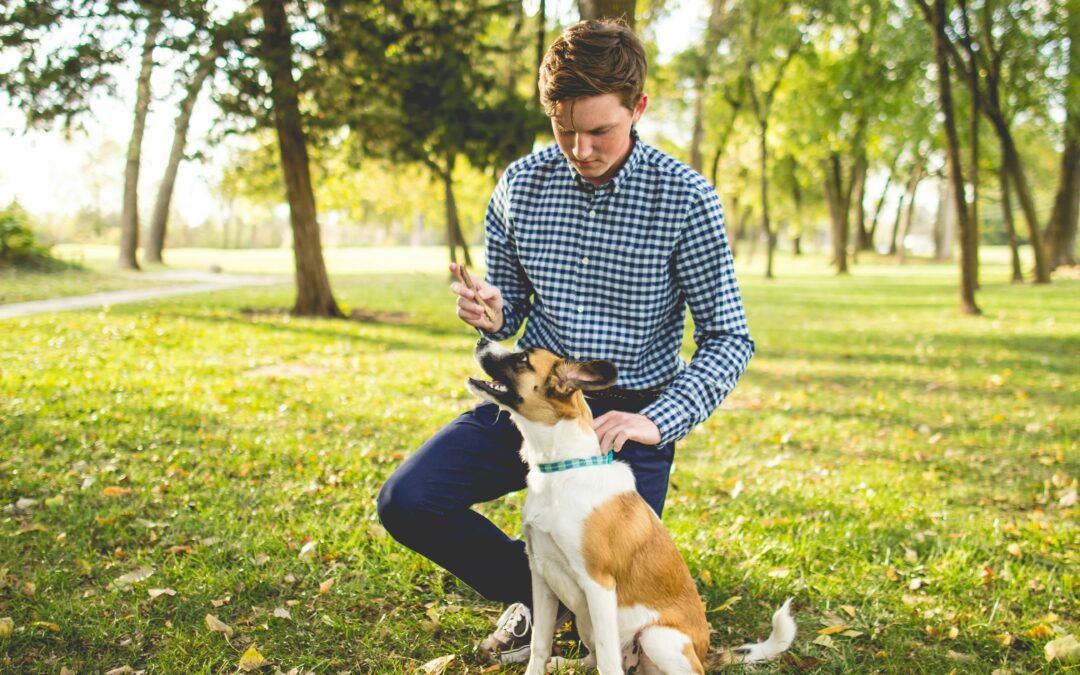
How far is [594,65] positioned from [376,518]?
3.25m

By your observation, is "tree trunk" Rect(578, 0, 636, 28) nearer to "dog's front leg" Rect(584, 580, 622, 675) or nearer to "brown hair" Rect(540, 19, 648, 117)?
"brown hair" Rect(540, 19, 648, 117)

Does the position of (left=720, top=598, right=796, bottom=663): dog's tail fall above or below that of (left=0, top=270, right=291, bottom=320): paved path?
below

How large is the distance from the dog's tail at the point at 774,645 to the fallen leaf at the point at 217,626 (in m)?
2.26

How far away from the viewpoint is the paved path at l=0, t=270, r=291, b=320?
13578mm

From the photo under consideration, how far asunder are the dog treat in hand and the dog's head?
35cm

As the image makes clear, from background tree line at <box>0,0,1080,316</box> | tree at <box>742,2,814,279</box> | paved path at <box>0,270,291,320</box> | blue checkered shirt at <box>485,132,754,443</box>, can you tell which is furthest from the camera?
tree at <box>742,2,814,279</box>

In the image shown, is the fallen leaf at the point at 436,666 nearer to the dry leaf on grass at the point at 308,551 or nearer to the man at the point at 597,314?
the man at the point at 597,314

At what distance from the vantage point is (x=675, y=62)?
2480 centimetres

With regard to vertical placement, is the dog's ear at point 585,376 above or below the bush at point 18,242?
below

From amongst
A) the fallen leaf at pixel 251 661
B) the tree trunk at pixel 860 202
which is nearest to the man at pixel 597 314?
the fallen leaf at pixel 251 661

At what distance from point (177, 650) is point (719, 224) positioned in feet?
10.0

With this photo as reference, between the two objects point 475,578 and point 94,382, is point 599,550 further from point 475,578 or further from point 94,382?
point 94,382

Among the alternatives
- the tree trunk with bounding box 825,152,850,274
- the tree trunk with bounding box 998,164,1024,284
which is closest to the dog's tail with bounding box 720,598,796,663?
the tree trunk with bounding box 998,164,1024,284

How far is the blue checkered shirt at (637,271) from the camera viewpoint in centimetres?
320
